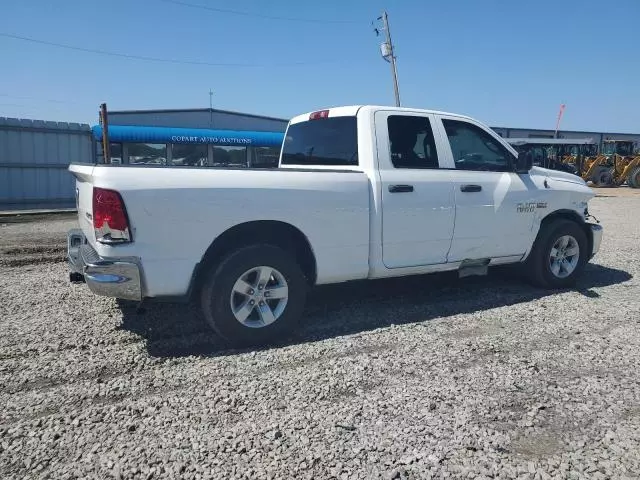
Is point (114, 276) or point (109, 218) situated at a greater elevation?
point (109, 218)

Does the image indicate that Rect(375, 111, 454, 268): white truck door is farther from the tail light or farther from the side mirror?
the tail light

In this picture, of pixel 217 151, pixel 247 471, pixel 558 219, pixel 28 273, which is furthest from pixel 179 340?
pixel 217 151

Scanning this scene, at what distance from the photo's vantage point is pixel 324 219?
430 centimetres

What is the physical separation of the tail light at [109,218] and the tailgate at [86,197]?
6.5 inches

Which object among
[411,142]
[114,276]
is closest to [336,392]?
[114,276]

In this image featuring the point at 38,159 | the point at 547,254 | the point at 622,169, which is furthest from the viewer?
the point at 622,169

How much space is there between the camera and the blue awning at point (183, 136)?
19.6 meters

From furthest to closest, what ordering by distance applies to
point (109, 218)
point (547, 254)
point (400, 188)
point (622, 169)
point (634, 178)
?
point (622, 169)
point (634, 178)
point (547, 254)
point (400, 188)
point (109, 218)

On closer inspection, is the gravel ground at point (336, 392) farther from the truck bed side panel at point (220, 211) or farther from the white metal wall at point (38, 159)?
the white metal wall at point (38, 159)

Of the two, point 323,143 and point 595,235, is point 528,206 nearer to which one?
point 595,235

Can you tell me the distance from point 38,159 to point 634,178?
31.0m

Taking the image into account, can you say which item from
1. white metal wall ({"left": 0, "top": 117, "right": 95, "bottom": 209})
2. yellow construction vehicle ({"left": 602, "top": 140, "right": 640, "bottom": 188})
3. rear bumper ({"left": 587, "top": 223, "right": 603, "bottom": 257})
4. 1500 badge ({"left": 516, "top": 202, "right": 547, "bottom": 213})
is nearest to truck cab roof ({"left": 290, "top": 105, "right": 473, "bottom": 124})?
1500 badge ({"left": 516, "top": 202, "right": 547, "bottom": 213})

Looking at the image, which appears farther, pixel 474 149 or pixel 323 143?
pixel 474 149

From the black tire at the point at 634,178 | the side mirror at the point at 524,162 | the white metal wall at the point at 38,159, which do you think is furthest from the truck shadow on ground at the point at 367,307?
the black tire at the point at 634,178
